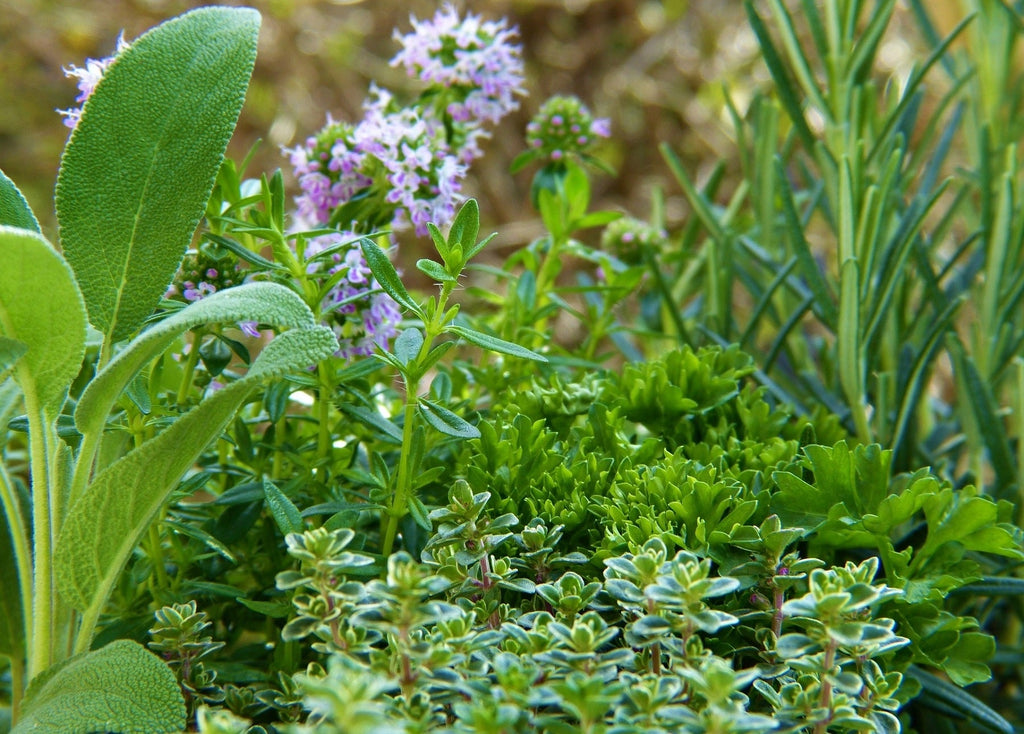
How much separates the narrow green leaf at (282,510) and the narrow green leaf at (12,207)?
0.26 metres

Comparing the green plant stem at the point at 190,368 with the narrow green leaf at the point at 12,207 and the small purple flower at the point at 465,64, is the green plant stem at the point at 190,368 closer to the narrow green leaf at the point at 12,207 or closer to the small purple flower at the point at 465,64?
the narrow green leaf at the point at 12,207

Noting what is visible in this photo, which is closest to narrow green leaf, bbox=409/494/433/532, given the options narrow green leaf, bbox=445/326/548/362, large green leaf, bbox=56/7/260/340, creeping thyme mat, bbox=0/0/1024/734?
creeping thyme mat, bbox=0/0/1024/734

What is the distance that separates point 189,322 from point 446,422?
0.19 meters

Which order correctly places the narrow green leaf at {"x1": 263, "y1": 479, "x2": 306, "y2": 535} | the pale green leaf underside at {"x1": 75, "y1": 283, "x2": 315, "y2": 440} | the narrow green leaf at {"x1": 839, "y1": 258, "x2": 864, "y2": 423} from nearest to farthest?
the pale green leaf underside at {"x1": 75, "y1": 283, "x2": 315, "y2": 440}
the narrow green leaf at {"x1": 263, "y1": 479, "x2": 306, "y2": 535}
the narrow green leaf at {"x1": 839, "y1": 258, "x2": 864, "y2": 423}

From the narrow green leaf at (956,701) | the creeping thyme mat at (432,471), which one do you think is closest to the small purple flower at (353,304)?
the creeping thyme mat at (432,471)

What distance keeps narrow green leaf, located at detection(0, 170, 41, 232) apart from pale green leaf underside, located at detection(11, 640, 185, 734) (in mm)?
309

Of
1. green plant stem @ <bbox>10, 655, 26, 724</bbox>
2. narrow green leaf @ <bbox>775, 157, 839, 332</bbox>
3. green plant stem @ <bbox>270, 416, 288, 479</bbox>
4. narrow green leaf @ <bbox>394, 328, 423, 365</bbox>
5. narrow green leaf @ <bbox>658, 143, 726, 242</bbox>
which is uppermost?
narrow green leaf @ <bbox>658, 143, 726, 242</bbox>

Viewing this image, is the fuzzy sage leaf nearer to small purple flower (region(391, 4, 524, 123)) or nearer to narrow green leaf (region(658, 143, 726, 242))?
small purple flower (region(391, 4, 524, 123))

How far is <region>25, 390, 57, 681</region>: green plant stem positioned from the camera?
2.00ft

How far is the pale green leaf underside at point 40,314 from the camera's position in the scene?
1.76 feet

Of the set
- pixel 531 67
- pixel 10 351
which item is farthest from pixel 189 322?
pixel 531 67

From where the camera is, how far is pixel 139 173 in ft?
2.13

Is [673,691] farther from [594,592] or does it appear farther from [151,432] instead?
[151,432]

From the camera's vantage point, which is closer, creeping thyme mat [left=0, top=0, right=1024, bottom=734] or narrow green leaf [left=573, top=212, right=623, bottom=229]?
creeping thyme mat [left=0, top=0, right=1024, bottom=734]
